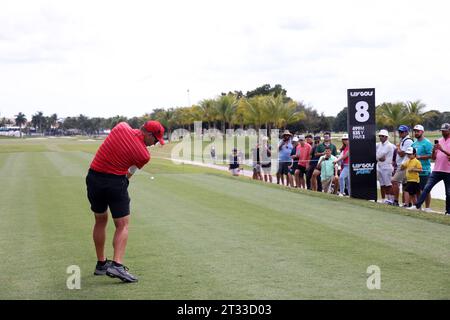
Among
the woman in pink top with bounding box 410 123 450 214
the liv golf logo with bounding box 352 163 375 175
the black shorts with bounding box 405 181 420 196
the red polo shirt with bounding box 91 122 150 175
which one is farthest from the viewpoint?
A: the liv golf logo with bounding box 352 163 375 175

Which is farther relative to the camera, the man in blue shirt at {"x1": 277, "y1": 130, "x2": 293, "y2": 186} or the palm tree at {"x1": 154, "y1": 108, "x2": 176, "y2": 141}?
the palm tree at {"x1": 154, "y1": 108, "x2": 176, "y2": 141}

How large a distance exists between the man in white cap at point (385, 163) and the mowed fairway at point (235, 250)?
1435mm

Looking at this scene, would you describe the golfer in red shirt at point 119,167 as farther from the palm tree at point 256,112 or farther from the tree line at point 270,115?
the palm tree at point 256,112

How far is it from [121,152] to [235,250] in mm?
2481

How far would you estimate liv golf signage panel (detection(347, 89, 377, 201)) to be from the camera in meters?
16.5

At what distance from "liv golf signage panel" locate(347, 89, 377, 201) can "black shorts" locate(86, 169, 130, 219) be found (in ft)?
33.7

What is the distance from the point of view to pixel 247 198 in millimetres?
16328

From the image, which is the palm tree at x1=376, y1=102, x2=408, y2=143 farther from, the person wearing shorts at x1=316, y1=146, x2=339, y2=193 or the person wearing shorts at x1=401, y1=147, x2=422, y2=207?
the person wearing shorts at x1=401, y1=147, x2=422, y2=207

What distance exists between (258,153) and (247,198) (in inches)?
410

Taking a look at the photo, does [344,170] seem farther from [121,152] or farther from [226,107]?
[226,107]

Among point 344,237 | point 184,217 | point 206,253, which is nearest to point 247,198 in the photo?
point 184,217

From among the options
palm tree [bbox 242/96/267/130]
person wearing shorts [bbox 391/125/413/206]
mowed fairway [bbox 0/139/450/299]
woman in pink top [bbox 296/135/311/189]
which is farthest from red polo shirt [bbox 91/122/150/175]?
palm tree [bbox 242/96/267/130]

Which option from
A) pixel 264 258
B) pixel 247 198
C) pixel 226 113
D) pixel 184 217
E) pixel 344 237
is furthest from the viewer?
pixel 226 113

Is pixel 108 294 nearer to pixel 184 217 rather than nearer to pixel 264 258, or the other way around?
pixel 264 258
